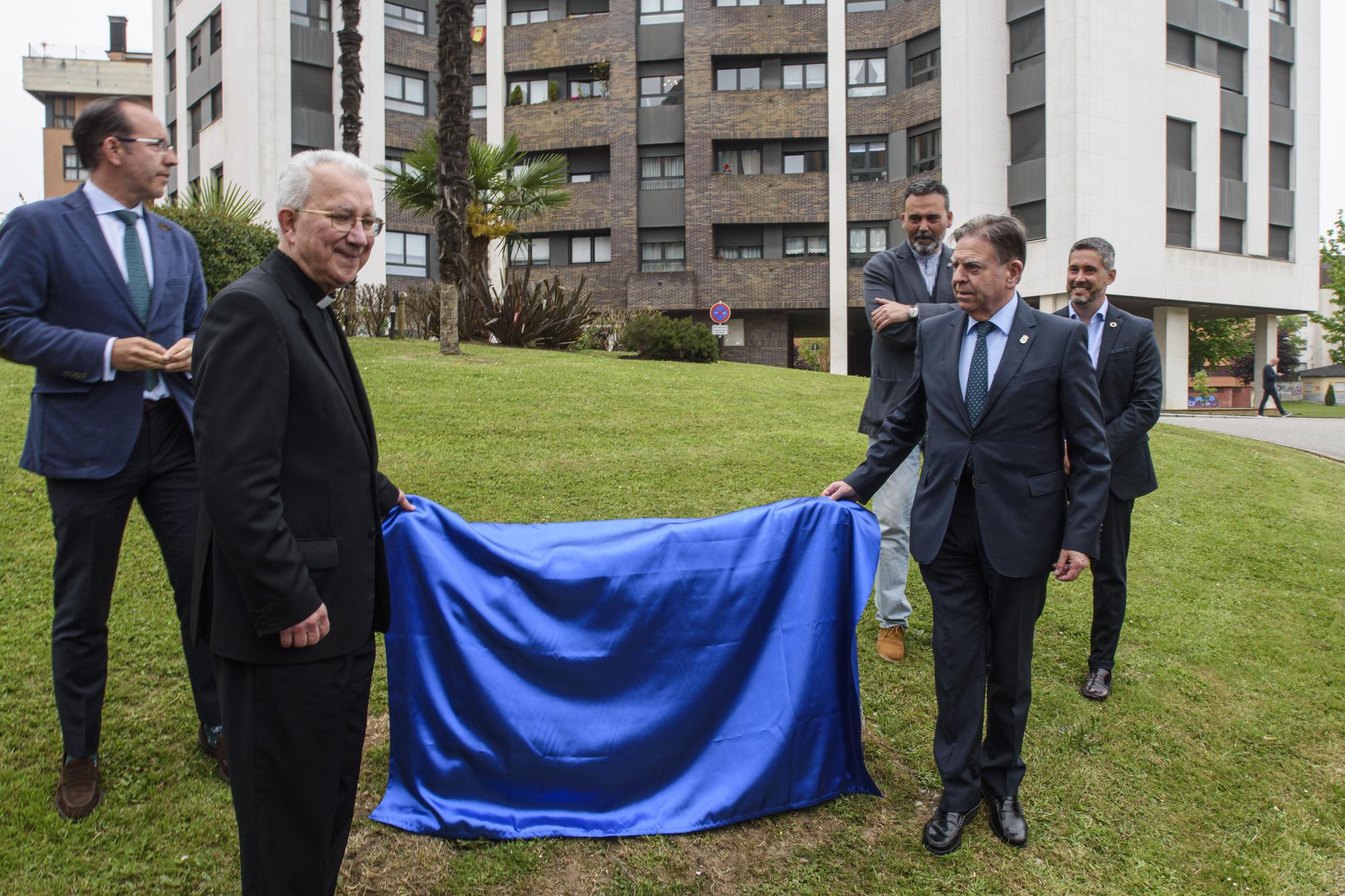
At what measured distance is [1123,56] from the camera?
107 feet

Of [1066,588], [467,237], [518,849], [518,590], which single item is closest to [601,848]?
[518,849]

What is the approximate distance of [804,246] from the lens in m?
37.8

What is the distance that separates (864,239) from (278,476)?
36.9 meters

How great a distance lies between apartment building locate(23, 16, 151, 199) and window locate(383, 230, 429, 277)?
3238 centimetres

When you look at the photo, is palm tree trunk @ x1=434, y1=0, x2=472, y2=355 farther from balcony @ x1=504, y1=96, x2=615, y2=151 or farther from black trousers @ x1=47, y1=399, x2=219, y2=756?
balcony @ x1=504, y1=96, x2=615, y2=151

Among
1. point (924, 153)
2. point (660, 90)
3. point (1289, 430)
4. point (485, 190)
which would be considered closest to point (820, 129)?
point (924, 153)

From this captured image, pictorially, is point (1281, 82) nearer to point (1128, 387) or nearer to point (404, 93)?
point (404, 93)

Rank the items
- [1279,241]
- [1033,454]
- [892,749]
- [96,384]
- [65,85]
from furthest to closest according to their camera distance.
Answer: [65,85], [1279,241], [892,749], [1033,454], [96,384]

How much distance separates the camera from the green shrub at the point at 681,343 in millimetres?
20203

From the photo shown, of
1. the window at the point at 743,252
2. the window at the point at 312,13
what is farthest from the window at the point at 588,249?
the window at the point at 312,13

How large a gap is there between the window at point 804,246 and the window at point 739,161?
10.4 feet

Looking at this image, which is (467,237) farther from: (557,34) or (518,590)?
(557,34)

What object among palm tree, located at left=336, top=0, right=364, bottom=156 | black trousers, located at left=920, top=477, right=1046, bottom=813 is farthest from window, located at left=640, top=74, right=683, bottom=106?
black trousers, located at left=920, top=477, right=1046, bottom=813

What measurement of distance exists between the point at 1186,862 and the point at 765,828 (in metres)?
1.54
